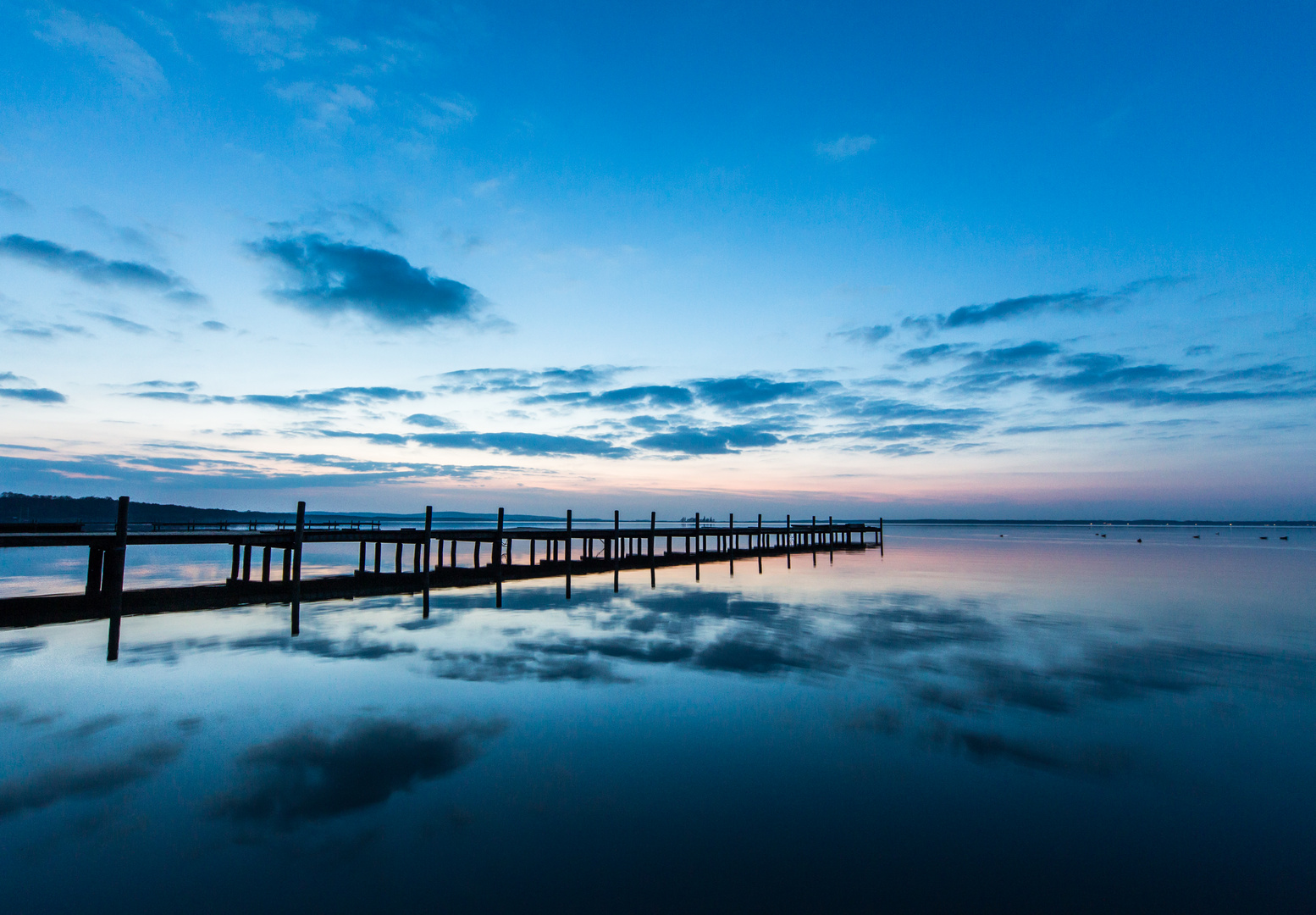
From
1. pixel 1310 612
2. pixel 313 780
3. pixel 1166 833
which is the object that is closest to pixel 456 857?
pixel 313 780

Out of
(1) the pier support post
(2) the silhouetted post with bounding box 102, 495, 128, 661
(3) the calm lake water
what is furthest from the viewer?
(1) the pier support post

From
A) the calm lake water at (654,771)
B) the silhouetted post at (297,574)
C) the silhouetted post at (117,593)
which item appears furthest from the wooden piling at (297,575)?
the silhouetted post at (117,593)

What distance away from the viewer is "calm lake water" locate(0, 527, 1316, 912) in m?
5.99

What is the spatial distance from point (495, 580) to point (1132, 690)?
20681 mm

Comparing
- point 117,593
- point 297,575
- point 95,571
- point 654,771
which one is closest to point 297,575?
point 297,575

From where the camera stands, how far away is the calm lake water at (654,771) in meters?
5.99

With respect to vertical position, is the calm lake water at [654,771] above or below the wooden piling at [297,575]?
below

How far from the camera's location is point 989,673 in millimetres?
13359

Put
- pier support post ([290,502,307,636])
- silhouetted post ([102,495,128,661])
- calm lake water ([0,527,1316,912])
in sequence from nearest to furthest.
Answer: calm lake water ([0,527,1316,912]) → silhouetted post ([102,495,128,661]) → pier support post ([290,502,307,636])

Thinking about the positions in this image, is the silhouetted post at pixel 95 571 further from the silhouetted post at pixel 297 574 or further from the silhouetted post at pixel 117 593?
the silhouetted post at pixel 297 574

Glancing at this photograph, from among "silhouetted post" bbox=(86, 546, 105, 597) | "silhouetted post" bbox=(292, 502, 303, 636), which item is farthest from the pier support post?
"silhouetted post" bbox=(86, 546, 105, 597)

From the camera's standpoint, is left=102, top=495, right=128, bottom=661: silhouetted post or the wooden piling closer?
left=102, top=495, right=128, bottom=661: silhouetted post

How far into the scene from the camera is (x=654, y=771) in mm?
8531

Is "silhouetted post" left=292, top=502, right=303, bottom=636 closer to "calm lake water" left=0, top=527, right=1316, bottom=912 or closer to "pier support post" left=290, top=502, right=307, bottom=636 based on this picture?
"pier support post" left=290, top=502, right=307, bottom=636
